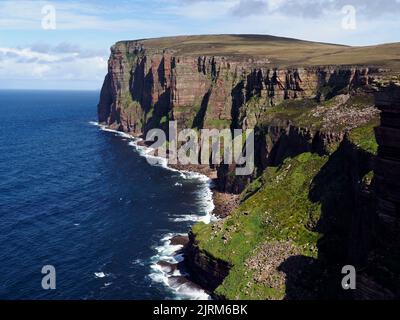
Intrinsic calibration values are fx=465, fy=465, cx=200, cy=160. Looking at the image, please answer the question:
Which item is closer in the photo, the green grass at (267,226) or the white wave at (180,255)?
the green grass at (267,226)

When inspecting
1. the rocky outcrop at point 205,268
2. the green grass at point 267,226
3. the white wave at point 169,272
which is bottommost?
the white wave at point 169,272

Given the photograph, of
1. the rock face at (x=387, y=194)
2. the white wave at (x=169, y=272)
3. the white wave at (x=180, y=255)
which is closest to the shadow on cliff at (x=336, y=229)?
the rock face at (x=387, y=194)

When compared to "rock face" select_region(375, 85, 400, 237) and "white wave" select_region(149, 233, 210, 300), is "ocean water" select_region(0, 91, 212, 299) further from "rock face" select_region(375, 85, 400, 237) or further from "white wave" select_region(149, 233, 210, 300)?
"rock face" select_region(375, 85, 400, 237)

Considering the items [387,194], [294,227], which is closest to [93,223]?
[294,227]

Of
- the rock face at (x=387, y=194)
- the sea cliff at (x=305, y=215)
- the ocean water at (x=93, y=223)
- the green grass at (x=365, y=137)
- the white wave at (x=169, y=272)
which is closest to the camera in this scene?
the rock face at (x=387, y=194)

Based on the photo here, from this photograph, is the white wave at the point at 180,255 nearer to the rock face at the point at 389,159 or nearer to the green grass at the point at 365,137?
the green grass at the point at 365,137

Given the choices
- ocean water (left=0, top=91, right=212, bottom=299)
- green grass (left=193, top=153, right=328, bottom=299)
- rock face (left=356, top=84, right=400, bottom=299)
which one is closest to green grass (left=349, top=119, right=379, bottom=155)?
green grass (left=193, top=153, right=328, bottom=299)

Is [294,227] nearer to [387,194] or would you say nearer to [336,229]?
[336,229]
